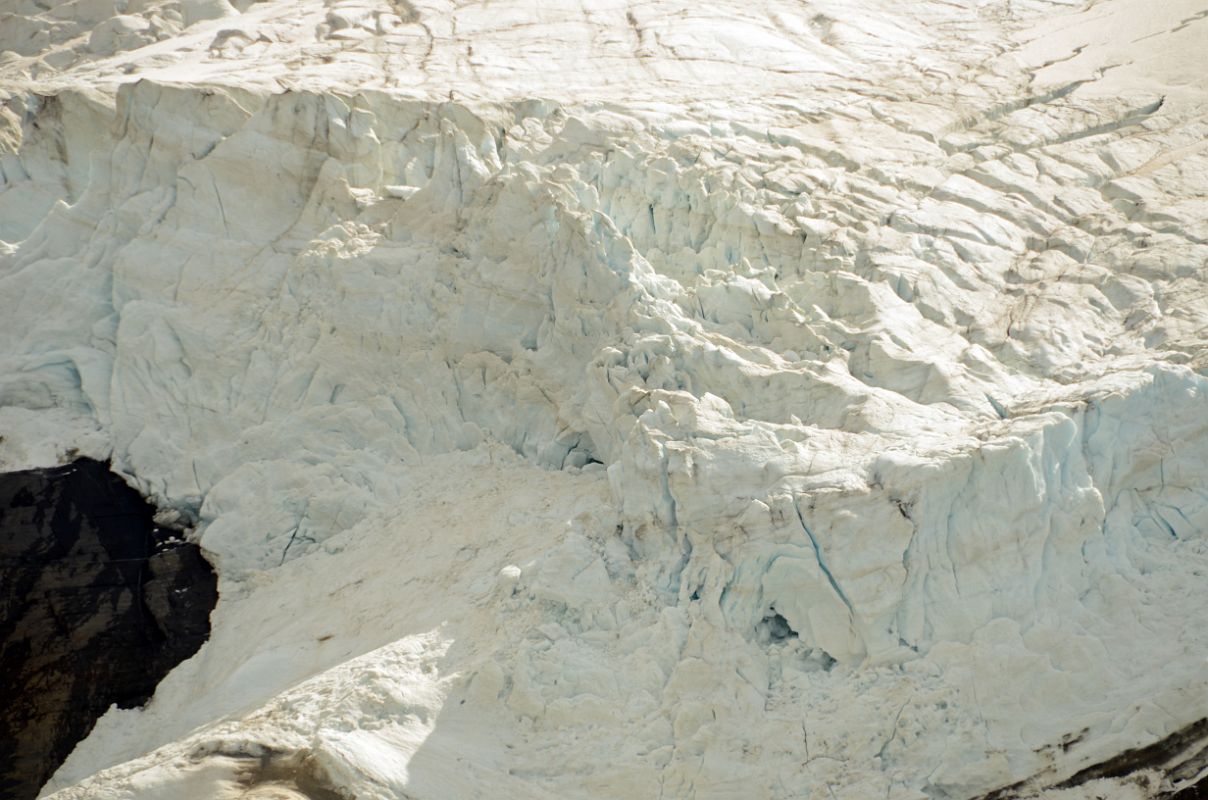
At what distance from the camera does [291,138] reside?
44.5 feet

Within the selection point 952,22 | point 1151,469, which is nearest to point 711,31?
point 952,22

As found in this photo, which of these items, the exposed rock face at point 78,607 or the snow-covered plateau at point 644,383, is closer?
the snow-covered plateau at point 644,383

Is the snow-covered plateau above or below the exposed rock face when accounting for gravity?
above

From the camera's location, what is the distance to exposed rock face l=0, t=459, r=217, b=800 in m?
10.3

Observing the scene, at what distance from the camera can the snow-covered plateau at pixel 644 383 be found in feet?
28.7

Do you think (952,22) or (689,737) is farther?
(952,22)

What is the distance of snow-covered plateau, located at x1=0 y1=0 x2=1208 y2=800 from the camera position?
8734mm

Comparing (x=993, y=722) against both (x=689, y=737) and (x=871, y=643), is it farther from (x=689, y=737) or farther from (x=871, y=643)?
(x=689, y=737)

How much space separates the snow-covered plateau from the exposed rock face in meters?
0.31

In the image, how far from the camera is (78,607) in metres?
11.3

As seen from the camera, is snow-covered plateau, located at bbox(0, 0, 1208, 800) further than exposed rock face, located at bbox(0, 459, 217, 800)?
No

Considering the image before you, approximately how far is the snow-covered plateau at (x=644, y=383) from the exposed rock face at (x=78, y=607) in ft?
1.03

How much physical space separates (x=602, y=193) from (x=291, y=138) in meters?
3.81

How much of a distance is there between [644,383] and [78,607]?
222 inches
